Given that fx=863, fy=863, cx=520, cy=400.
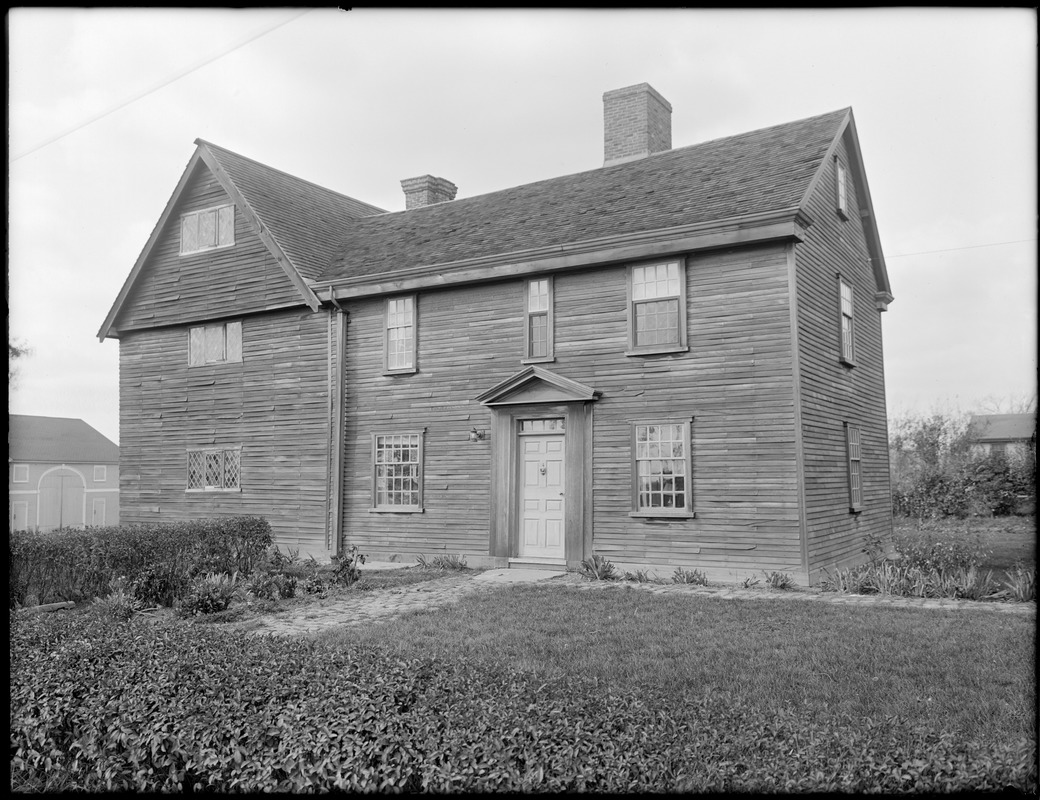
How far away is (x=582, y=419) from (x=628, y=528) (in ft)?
7.05

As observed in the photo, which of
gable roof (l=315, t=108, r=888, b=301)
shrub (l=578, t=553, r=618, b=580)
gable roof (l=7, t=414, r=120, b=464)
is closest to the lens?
shrub (l=578, t=553, r=618, b=580)

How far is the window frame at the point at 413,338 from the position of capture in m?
18.0

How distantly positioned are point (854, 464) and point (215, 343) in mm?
14855

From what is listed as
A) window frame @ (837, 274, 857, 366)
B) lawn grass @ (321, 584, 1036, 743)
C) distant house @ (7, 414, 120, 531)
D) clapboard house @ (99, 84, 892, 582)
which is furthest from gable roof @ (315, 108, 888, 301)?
distant house @ (7, 414, 120, 531)

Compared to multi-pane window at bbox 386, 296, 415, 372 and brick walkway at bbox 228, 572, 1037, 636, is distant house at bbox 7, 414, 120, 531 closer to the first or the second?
multi-pane window at bbox 386, 296, 415, 372

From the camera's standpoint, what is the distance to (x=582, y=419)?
1583 centimetres

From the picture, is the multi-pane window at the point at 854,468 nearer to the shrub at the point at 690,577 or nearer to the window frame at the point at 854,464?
the window frame at the point at 854,464

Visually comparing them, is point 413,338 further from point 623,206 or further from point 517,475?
point 623,206

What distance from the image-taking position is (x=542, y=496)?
16.2 m

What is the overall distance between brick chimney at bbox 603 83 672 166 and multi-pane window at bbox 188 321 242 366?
31.9ft

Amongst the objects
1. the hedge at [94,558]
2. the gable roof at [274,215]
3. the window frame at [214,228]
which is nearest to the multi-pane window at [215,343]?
the window frame at [214,228]

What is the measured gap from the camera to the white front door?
16.0 metres

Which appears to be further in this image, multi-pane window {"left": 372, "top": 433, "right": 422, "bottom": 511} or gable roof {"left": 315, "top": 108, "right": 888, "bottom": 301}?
multi-pane window {"left": 372, "top": 433, "right": 422, "bottom": 511}

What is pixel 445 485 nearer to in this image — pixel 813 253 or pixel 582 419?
pixel 582 419
